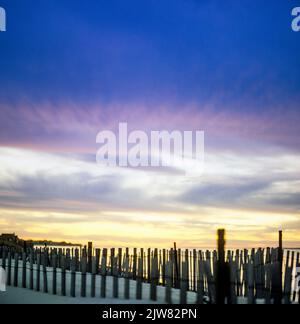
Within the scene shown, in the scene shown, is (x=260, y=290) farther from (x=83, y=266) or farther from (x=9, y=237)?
(x=9, y=237)

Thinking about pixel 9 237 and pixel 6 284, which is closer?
pixel 6 284

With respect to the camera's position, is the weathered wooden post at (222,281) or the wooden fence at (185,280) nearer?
the weathered wooden post at (222,281)

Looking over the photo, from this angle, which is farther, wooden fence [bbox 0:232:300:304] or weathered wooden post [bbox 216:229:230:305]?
wooden fence [bbox 0:232:300:304]

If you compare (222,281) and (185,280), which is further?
(185,280)
